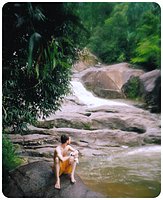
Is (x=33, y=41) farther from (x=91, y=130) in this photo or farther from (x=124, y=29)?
(x=91, y=130)

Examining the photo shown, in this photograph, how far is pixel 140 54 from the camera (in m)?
6.84

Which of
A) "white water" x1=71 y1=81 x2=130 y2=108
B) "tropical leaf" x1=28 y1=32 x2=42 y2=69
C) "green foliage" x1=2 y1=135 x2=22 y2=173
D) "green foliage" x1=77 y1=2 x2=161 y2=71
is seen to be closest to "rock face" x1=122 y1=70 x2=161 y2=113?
"white water" x1=71 y1=81 x2=130 y2=108

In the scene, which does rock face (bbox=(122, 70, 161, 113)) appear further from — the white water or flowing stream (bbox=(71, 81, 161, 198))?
flowing stream (bbox=(71, 81, 161, 198))

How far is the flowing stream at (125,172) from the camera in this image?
16.8 ft

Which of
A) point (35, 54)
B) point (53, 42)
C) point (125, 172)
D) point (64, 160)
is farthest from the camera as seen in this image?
point (125, 172)

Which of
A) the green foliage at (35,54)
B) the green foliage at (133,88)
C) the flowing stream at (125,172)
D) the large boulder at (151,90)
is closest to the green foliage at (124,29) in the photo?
the green foliage at (35,54)

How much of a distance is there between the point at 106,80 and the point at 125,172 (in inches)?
213

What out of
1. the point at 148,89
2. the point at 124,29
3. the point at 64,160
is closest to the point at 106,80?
the point at 148,89

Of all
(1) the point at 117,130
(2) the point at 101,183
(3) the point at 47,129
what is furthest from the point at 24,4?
(1) the point at 117,130

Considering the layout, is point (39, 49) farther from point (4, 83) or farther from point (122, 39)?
point (122, 39)

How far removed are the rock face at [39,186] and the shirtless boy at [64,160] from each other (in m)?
0.12

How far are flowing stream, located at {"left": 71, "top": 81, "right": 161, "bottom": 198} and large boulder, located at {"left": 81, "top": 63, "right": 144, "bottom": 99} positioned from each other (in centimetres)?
303

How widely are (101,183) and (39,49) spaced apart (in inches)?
109

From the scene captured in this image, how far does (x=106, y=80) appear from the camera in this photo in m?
11.2
